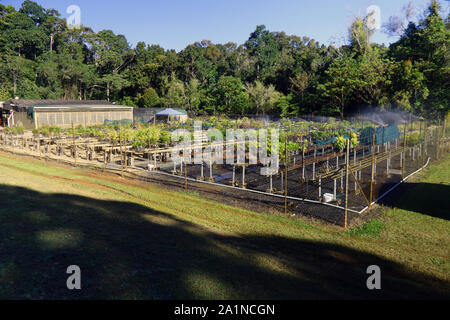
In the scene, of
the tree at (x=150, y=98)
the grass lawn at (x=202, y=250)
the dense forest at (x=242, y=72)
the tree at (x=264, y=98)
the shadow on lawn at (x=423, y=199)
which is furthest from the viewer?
the tree at (x=150, y=98)

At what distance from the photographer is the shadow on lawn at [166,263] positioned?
15.0ft

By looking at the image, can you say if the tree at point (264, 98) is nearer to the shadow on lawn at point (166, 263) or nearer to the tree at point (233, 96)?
the tree at point (233, 96)

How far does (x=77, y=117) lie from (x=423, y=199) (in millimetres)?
35359

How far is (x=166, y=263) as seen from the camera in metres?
5.46

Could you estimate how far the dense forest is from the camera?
3038 cm

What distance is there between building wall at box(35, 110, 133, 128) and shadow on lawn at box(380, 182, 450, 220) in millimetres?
32568

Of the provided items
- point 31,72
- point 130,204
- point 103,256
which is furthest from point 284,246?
point 31,72

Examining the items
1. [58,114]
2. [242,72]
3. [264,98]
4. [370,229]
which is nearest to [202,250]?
[370,229]

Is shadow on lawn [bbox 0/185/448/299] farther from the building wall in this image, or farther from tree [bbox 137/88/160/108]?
tree [bbox 137/88/160/108]

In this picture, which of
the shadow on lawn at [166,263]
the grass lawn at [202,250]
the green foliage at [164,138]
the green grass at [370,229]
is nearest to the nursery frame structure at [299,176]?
the green grass at [370,229]

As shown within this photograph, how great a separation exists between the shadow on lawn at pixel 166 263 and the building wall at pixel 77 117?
29.7 m

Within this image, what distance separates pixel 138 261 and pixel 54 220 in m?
2.94

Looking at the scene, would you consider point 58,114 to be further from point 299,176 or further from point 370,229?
point 370,229

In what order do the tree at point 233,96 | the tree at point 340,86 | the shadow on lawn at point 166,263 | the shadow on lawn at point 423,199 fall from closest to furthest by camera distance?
the shadow on lawn at point 166,263
the shadow on lawn at point 423,199
the tree at point 340,86
the tree at point 233,96
